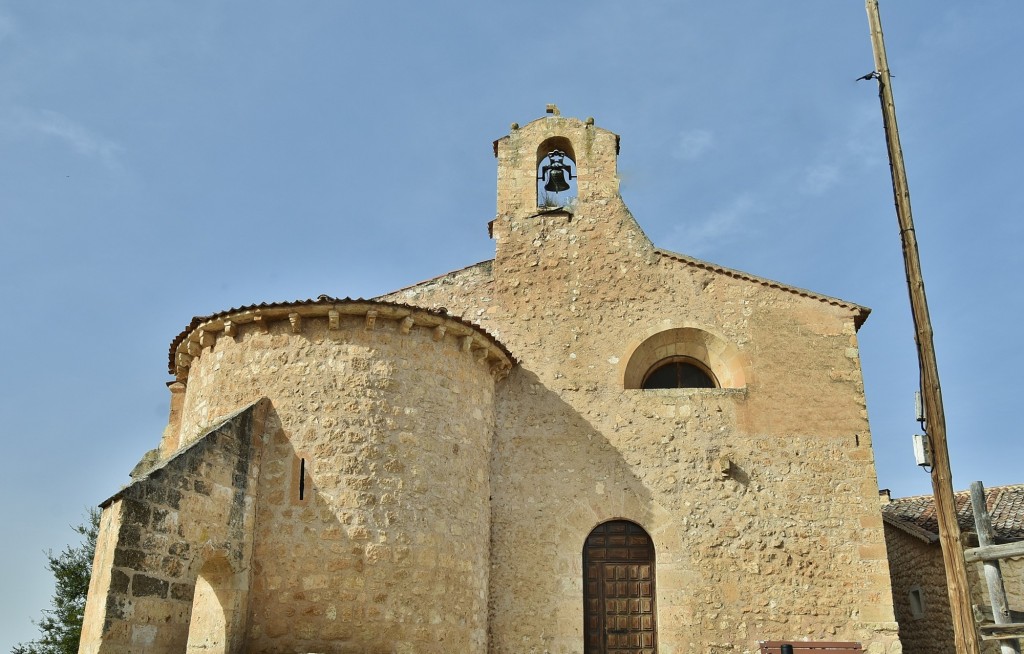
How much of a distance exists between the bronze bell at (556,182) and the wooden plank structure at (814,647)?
8.10 m

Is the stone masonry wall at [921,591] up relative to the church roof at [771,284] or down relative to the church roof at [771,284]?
down

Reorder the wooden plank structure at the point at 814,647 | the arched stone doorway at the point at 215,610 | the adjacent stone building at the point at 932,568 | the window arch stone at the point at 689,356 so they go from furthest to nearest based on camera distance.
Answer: the adjacent stone building at the point at 932,568, the window arch stone at the point at 689,356, the wooden plank structure at the point at 814,647, the arched stone doorway at the point at 215,610

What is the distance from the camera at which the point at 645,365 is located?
43.5 feet

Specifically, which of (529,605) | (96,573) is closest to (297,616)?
(96,573)

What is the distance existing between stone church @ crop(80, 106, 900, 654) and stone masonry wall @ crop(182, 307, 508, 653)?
28 millimetres

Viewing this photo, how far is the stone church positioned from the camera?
31.6ft

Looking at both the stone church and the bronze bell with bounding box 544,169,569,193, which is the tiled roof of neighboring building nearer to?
the stone church

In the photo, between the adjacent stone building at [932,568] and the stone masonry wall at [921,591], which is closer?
the adjacent stone building at [932,568]

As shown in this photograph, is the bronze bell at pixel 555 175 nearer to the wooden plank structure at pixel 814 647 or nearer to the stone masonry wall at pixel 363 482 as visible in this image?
the stone masonry wall at pixel 363 482

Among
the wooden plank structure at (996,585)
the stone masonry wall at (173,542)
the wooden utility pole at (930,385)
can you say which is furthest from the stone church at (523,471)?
the wooden utility pole at (930,385)

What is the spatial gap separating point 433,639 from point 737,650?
4102 mm

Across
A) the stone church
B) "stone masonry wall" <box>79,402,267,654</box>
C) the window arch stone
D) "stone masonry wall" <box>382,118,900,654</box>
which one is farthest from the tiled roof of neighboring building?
"stone masonry wall" <box>79,402,267,654</box>

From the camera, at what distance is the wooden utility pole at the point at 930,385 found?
828cm

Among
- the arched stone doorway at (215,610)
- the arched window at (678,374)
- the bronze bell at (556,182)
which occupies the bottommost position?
the arched stone doorway at (215,610)
